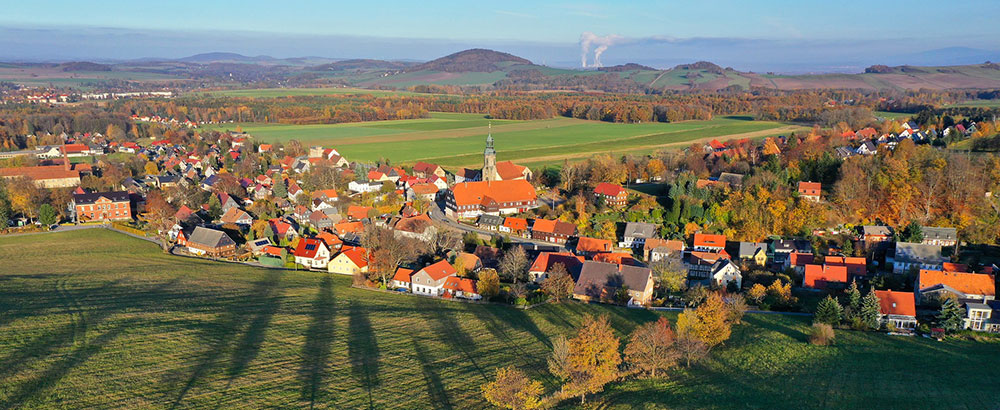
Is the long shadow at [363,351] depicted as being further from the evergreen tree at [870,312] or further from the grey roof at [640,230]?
the grey roof at [640,230]

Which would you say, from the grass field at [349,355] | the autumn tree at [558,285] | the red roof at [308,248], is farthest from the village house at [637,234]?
the red roof at [308,248]

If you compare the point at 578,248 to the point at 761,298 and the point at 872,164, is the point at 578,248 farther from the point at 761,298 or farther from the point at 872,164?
the point at 872,164

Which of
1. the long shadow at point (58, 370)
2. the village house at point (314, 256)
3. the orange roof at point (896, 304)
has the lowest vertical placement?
the village house at point (314, 256)

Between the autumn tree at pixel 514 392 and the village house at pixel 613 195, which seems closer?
the autumn tree at pixel 514 392

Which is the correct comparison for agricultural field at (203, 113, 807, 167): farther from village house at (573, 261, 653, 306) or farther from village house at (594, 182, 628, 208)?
village house at (573, 261, 653, 306)

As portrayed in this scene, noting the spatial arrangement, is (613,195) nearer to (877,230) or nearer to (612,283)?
(612,283)

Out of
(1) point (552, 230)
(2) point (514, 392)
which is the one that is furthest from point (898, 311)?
(1) point (552, 230)

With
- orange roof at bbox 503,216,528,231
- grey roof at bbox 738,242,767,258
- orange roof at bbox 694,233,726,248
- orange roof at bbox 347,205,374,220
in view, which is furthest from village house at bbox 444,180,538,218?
grey roof at bbox 738,242,767,258
